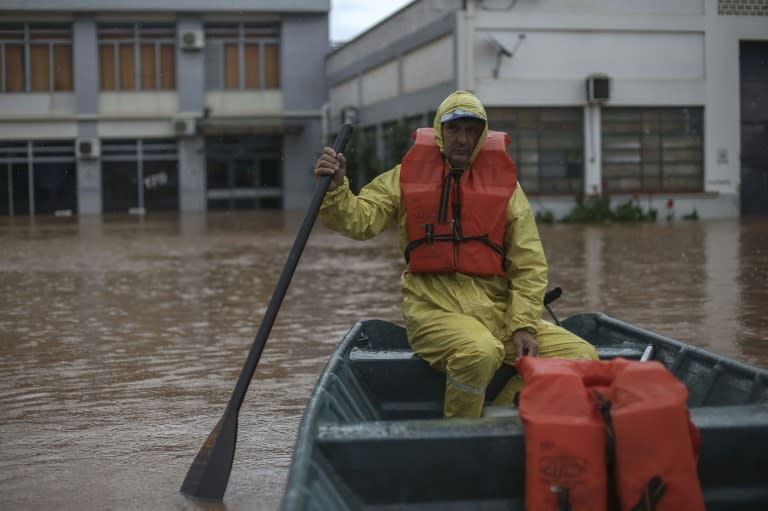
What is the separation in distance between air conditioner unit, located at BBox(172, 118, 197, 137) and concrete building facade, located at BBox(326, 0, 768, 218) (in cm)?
1312

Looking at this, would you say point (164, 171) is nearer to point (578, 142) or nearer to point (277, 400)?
point (578, 142)

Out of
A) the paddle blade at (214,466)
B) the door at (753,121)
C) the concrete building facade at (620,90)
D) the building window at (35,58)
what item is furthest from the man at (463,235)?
the building window at (35,58)

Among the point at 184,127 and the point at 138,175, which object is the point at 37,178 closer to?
the point at 138,175

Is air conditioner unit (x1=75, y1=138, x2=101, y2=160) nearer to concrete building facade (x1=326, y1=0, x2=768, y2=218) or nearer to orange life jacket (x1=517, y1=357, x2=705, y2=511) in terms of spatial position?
concrete building facade (x1=326, y1=0, x2=768, y2=218)

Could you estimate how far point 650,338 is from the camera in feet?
17.5

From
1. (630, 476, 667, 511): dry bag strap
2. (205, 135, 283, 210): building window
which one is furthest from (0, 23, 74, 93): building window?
(630, 476, 667, 511): dry bag strap

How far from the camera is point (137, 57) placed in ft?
133

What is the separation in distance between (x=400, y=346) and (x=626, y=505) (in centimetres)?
272

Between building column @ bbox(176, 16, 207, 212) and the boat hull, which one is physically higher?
building column @ bbox(176, 16, 207, 212)

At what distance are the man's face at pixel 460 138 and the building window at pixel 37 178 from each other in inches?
1502

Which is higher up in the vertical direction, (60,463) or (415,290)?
(415,290)

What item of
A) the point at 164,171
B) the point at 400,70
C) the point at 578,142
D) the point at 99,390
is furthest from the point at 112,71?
the point at 99,390

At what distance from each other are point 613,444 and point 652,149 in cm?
2692

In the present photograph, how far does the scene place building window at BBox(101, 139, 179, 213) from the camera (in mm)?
41250
